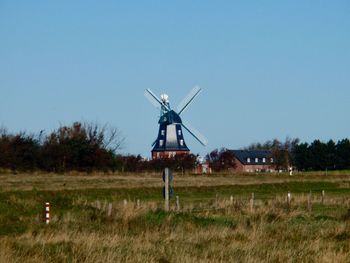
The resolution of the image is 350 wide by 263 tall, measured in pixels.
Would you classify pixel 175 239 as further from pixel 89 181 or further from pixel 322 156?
pixel 322 156

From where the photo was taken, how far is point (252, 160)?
168 meters

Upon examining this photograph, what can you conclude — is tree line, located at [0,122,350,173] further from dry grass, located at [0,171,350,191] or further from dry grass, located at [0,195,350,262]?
dry grass, located at [0,195,350,262]

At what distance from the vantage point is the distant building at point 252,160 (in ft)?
539

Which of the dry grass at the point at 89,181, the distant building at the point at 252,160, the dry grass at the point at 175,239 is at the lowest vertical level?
the dry grass at the point at 175,239

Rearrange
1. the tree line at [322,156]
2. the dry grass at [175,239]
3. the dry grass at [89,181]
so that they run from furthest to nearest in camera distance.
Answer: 1. the tree line at [322,156]
2. the dry grass at [89,181]
3. the dry grass at [175,239]

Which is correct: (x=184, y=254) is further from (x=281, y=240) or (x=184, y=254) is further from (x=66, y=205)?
(x=66, y=205)

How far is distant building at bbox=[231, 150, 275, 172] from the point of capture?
164300 mm

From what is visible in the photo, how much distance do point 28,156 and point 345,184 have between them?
32583mm

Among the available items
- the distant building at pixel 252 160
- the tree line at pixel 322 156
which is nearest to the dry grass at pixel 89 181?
the tree line at pixel 322 156

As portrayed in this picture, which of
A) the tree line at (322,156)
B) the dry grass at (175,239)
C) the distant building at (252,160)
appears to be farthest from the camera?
the distant building at (252,160)

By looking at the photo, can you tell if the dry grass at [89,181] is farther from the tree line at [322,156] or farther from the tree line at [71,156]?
the tree line at [322,156]

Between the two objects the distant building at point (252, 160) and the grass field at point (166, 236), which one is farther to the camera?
the distant building at point (252, 160)

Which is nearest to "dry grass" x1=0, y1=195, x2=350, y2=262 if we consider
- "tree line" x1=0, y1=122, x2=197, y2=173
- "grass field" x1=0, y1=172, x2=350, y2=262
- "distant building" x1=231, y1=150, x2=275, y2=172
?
"grass field" x1=0, y1=172, x2=350, y2=262

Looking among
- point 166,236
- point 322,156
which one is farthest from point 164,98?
point 166,236
